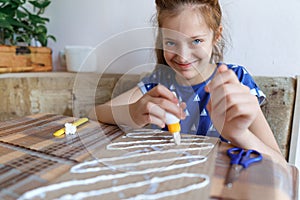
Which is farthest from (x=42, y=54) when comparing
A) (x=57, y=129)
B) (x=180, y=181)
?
(x=180, y=181)

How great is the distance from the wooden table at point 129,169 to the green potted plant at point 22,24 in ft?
2.52

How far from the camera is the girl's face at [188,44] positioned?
52 cm

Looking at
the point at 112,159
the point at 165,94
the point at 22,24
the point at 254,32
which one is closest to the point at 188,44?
the point at 165,94

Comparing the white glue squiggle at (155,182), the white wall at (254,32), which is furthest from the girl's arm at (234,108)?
the white wall at (254,32)

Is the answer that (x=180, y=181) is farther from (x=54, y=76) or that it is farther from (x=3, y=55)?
(x=3, y=55)

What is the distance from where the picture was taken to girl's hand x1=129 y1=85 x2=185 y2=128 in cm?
41

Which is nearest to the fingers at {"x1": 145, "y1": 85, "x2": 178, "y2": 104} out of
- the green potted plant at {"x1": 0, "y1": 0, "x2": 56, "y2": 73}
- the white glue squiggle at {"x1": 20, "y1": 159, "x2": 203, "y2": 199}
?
the white glue squiggle at {"x1": 20, "y1": 159, "x2": 203, "y2": 199}

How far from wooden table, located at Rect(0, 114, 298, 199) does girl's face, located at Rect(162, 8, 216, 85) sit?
0.18 m

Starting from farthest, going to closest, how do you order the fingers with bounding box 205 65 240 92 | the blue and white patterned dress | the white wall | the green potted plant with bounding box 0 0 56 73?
the green potted plant with bounding box 0 0 56 73 → the white wall → the blue and white patterned dress → the fingers with bounding box 205 65 240 92

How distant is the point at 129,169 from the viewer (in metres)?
0.33

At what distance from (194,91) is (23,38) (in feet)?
2.86

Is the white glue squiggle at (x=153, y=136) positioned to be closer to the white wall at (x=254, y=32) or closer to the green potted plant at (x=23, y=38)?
the white wall at (x=254, y=32)

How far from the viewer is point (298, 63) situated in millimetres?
811

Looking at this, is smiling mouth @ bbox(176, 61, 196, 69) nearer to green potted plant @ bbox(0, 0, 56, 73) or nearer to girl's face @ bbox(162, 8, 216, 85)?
girl's face @ bbox(162, 8, 216, 85)
